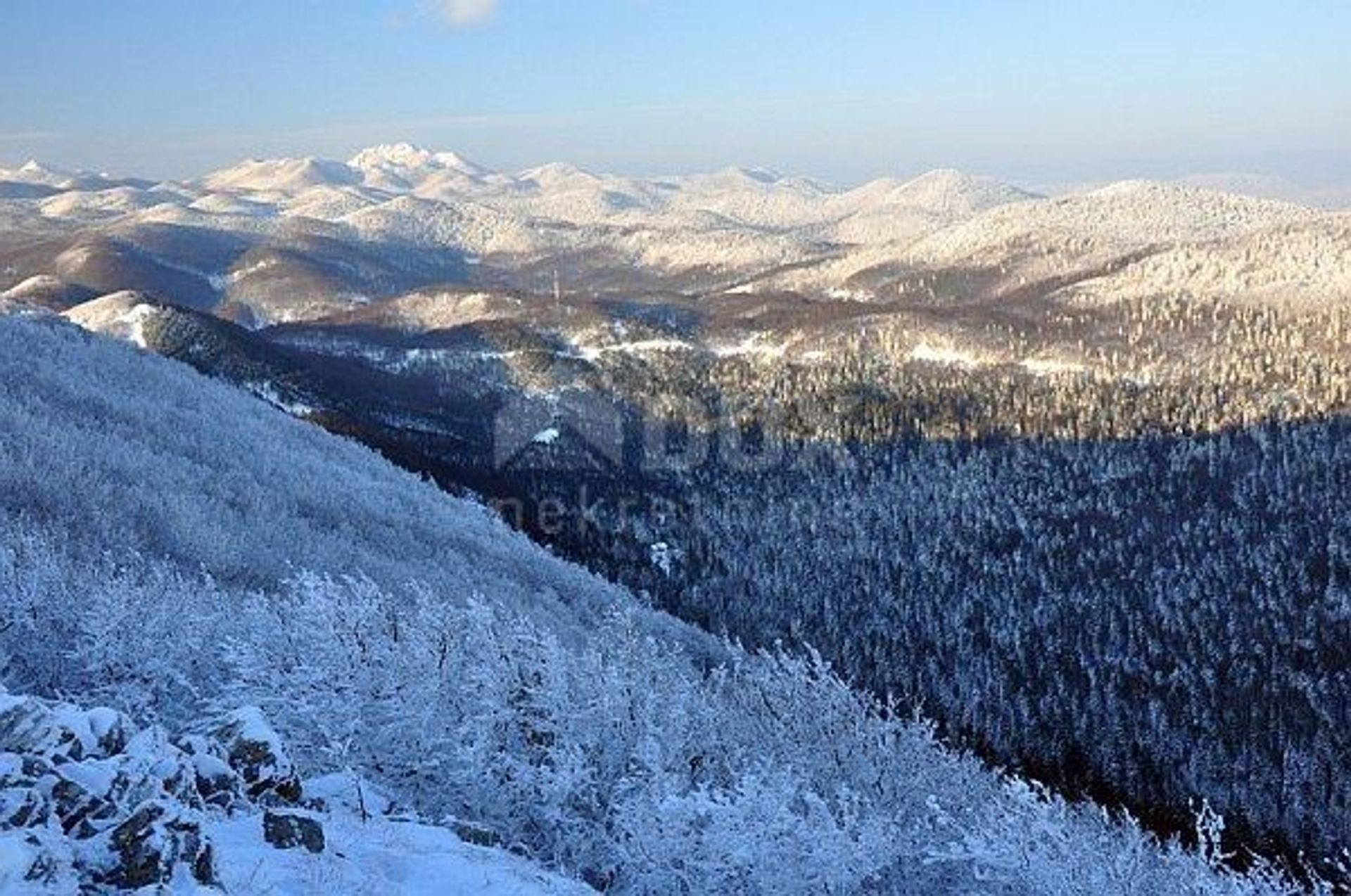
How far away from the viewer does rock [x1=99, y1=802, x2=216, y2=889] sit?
13.0 m

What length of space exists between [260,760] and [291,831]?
94.1 inches

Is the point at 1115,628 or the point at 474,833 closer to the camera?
the point at 474,833

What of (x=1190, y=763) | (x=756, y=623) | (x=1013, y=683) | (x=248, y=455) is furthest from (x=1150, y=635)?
(x=248, y=455)

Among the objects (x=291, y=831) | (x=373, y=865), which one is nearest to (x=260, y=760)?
(x=291, y=831)

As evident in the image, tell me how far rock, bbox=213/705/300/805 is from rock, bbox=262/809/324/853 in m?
1.60

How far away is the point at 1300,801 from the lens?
111 metres

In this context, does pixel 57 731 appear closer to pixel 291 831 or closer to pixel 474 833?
pixel 291 831

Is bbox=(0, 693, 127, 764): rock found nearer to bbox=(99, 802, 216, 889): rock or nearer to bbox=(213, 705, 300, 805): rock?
bbox=(213, 705, 300, 805): rock

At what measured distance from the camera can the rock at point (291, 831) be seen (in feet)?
49.6

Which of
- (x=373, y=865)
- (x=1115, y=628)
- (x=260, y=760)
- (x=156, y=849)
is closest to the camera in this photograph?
(x=156, y=849)

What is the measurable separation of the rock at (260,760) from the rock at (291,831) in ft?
5.24

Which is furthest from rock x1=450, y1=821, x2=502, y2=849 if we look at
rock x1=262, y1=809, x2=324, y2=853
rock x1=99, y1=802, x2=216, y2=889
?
rock x1=99, y1=802, x2=216, y2=889

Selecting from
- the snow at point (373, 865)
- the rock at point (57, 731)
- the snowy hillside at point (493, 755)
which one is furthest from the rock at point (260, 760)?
Answer: the rock at point (57, 731)

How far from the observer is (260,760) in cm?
1728
